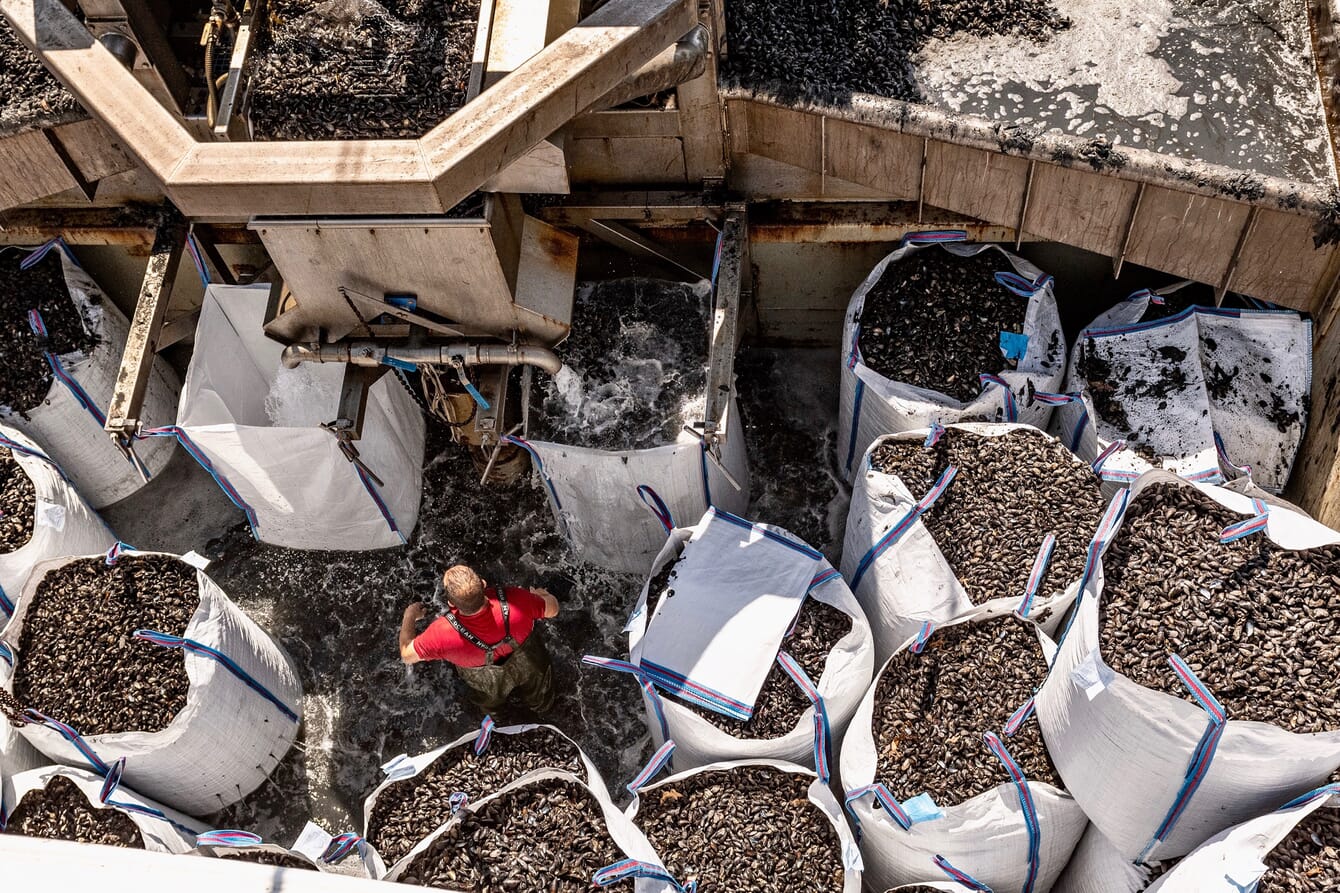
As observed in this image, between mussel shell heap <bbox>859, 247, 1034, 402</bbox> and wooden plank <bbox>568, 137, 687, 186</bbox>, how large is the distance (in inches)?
27.7

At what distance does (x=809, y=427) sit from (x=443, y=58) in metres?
1.77

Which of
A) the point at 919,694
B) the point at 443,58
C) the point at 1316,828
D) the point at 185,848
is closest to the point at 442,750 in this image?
the point at 185,848

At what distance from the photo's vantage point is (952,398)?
2.99 meters

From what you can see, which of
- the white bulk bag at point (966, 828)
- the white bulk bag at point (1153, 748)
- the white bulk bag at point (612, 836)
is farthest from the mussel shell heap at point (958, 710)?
the white bulk bag at point (612, 836)

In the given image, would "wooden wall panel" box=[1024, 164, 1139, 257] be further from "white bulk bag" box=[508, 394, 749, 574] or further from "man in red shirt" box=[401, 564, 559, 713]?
"man in red shirt" box=[401, 564, 559, 713]

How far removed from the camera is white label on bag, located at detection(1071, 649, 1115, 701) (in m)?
2.18

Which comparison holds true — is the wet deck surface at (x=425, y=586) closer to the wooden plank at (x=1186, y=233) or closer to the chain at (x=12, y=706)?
the chain at (x=12, y=706)

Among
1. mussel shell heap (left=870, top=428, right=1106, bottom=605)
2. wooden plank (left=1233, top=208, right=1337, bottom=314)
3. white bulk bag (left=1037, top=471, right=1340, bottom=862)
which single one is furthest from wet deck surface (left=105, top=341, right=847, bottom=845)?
wooden plank (left=1233, top=208, right=1337, bottom=314)

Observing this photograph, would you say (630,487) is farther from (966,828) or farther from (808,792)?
(966,828)

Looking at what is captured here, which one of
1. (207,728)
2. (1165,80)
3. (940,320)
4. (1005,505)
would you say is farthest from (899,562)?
(207,728)

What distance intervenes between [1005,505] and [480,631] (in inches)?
56.1

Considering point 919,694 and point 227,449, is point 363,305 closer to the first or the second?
point 227,449

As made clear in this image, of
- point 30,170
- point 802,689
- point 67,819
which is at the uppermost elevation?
point 30,170

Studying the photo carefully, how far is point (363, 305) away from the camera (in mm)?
2645
